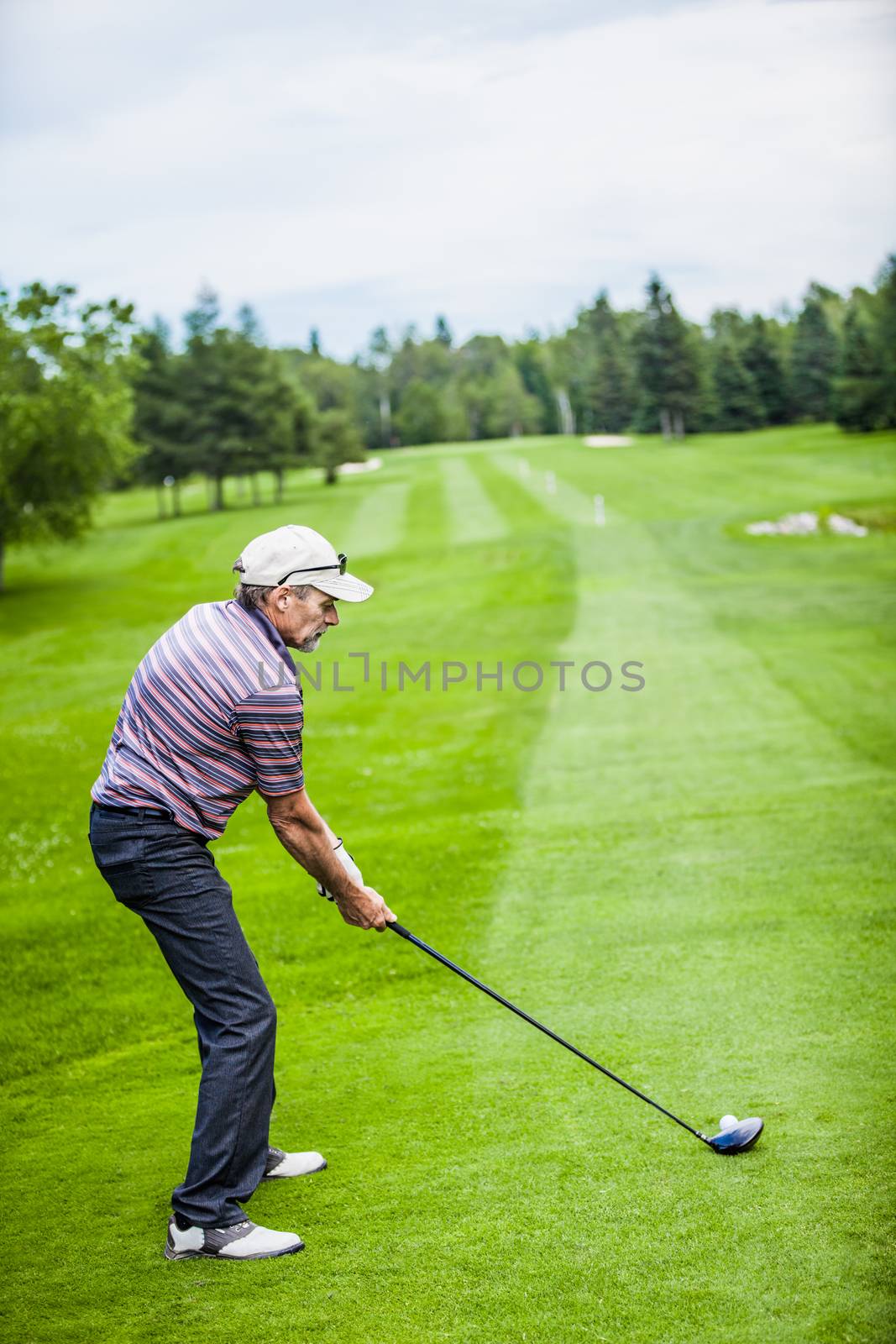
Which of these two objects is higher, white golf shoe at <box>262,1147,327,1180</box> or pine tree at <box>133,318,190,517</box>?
pine tree at <box>133,318,190,517</box>

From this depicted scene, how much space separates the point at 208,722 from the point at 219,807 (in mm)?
299

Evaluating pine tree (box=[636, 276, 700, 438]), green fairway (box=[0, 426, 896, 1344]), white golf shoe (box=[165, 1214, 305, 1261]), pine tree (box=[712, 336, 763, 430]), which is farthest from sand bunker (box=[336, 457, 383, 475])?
white golf shoe (box=[165, 1214, 305, 1261])

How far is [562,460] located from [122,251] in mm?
26253

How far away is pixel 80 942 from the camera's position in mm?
6594

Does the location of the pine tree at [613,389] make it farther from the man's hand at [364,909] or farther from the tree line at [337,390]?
the man's hand at [364,909]

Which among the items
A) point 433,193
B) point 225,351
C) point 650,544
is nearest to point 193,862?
point 650,544

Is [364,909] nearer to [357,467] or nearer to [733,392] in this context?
[357,467]

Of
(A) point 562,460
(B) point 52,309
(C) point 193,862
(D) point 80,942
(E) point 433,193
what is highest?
(E) point 433,193

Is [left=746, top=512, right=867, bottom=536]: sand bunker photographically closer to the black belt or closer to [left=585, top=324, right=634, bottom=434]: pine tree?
the black belt

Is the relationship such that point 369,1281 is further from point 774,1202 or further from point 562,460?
point 562,460

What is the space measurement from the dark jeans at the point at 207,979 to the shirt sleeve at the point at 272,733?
0.34 meters

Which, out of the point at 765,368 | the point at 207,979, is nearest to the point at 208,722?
the point at 207,979

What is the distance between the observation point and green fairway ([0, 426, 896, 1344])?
309 centimetres

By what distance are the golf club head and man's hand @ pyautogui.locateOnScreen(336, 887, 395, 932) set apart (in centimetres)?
129
